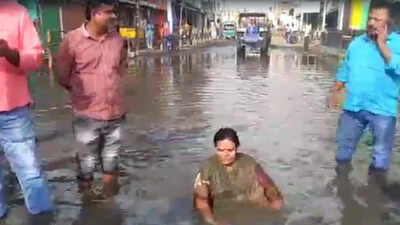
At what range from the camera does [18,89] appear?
3.71 metres

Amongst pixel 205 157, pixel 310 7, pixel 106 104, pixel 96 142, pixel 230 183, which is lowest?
pixel 205 157

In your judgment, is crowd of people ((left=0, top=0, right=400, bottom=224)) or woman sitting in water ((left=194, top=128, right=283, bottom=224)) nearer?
crowd of people ((left=0, top=0, right=400, bottom=224))

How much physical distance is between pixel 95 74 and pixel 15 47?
808mm

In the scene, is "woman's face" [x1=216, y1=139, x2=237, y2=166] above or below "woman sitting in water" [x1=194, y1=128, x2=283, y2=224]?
above

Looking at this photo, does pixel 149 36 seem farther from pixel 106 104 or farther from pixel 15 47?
pixel 15 47

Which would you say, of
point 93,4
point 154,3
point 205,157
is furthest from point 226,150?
point 154,3

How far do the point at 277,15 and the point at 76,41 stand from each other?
332 ft

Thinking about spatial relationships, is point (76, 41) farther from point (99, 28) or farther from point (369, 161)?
point (369, 161)

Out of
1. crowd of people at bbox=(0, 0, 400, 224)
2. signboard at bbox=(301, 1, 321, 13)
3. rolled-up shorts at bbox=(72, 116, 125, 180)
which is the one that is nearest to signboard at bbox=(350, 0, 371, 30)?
crowd of people at bbox=(0, 0, 400, 224)

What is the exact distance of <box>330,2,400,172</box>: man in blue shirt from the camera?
478 cm

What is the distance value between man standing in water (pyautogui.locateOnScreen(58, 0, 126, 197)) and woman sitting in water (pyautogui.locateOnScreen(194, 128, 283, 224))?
0.89 metres

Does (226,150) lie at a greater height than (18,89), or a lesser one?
lesser

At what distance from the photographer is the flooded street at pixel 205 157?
14.2 feet

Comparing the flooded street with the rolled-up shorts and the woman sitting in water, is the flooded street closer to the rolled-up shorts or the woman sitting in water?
the woman sitting in water
